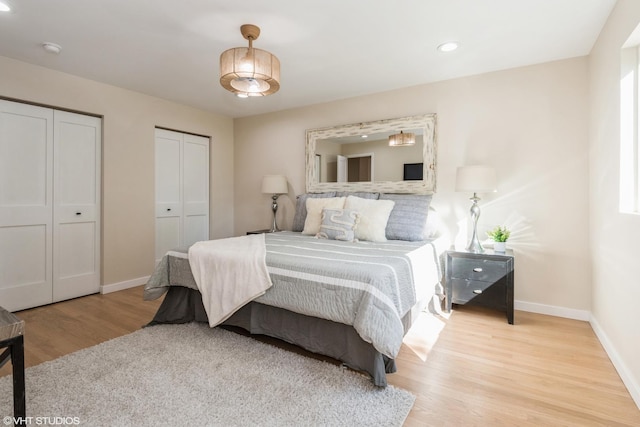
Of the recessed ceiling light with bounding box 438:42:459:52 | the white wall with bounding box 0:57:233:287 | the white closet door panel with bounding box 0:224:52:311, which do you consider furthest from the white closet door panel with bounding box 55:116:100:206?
the recessed ceiling light with bounding box 438:42:459:52

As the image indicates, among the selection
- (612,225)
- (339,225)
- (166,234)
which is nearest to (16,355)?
(339,225)

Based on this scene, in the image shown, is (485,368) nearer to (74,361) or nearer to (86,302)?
(74,361)

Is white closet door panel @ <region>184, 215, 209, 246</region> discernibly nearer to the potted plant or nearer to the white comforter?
the white comforter

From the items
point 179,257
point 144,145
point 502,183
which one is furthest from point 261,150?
point 502,183

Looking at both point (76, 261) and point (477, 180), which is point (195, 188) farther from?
point (477, 180)

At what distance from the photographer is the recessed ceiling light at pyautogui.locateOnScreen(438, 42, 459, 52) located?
260 centimetres

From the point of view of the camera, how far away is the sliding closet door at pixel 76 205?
3.29 meters

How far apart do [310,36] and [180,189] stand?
2854mm

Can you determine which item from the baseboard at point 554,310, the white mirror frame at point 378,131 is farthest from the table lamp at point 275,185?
the baseboard at point 554,310

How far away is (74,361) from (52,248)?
1777mm

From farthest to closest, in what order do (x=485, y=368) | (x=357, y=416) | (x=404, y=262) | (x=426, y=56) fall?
(x=426, y=56) → (x=404, y=262) → (x=485, y=368) → (x=357, y=416)

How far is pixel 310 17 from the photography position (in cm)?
224

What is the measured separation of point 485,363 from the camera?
2.08 meters

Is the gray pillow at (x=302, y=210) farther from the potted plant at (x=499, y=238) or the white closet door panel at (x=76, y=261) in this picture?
the white closet door panel at (x=76, y=261)
